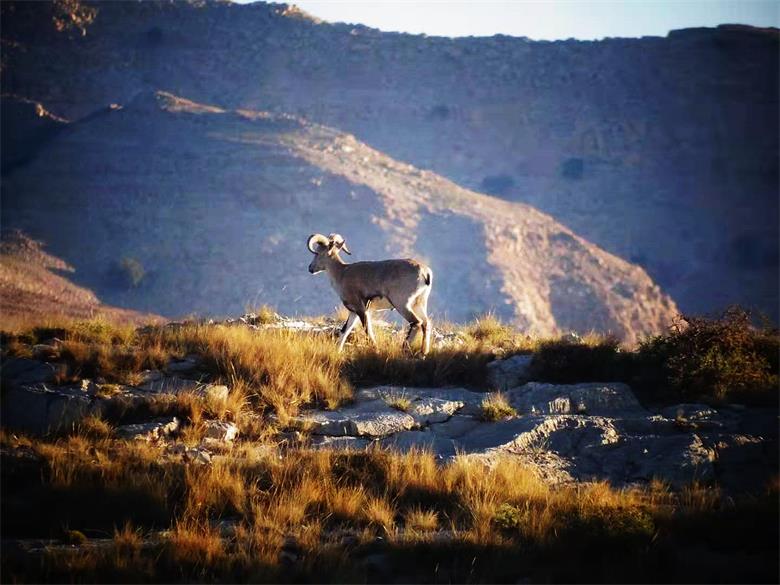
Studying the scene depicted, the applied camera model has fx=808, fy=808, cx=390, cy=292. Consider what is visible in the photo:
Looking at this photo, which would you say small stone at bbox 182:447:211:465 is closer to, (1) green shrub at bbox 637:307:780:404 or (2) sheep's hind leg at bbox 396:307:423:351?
(2) sheep's hind leg at bbox 396:307:423:351

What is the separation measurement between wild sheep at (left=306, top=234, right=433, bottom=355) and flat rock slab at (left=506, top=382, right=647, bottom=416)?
2482 millimetres

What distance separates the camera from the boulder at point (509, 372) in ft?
46.3

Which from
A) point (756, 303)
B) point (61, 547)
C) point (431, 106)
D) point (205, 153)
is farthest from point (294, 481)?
point (431, 106)

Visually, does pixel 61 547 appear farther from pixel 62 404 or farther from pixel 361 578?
pixel 62 404

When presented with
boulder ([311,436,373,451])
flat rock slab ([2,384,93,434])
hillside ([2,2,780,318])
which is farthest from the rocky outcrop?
hillside ([2,2,780,318])

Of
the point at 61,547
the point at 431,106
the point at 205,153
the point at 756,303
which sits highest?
the point at 431,106

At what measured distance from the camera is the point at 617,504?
338 inches

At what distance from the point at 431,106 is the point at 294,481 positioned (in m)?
90.8

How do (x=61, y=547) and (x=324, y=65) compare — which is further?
(x=324, y=65)

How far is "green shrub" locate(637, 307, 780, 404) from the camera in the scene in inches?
508

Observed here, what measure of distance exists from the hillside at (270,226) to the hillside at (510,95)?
53.0ft

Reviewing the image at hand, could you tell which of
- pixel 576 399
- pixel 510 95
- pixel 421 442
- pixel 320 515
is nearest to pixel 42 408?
pixel 320 515

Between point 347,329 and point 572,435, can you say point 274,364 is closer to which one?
point 347,329

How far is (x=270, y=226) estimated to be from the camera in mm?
62344
